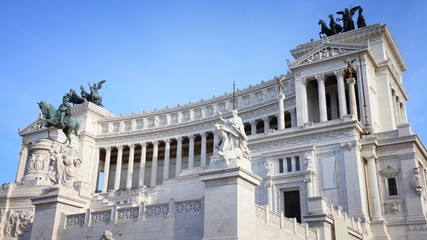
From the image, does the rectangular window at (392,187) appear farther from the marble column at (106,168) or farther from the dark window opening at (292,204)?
the marble column at (106,168)

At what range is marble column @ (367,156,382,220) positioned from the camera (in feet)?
145

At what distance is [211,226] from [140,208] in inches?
188

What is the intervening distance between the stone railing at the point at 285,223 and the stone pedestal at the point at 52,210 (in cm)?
1153

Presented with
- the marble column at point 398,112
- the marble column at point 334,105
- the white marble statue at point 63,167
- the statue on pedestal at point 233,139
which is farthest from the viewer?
the marble column at point 398,112

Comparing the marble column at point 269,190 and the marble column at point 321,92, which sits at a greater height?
the marble column at point 321,92

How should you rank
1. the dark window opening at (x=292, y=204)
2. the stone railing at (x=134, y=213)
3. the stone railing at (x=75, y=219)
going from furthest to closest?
1. the dark window opening at (x=292, y=204)
2. the stone railing at (x=75, y=219)
3. the stone railing at (x=134, y=213)

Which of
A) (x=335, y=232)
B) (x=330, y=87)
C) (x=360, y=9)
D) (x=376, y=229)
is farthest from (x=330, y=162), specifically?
(x=360, y=9)

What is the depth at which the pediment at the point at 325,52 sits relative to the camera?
59441mm

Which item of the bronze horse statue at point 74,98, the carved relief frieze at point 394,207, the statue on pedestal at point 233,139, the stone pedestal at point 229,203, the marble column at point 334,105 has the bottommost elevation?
the stone pedestal at point 229,203

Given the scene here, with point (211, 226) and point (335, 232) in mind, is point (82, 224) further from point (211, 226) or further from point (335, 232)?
point (335, 232)

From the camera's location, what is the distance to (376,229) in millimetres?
43000

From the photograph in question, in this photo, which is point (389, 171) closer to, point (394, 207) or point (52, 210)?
point (394, 207)

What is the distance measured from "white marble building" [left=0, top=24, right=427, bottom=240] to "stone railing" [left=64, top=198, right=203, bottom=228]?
0.06 m

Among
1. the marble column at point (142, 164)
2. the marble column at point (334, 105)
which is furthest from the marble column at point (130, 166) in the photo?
the marble column at point (334, 105)
